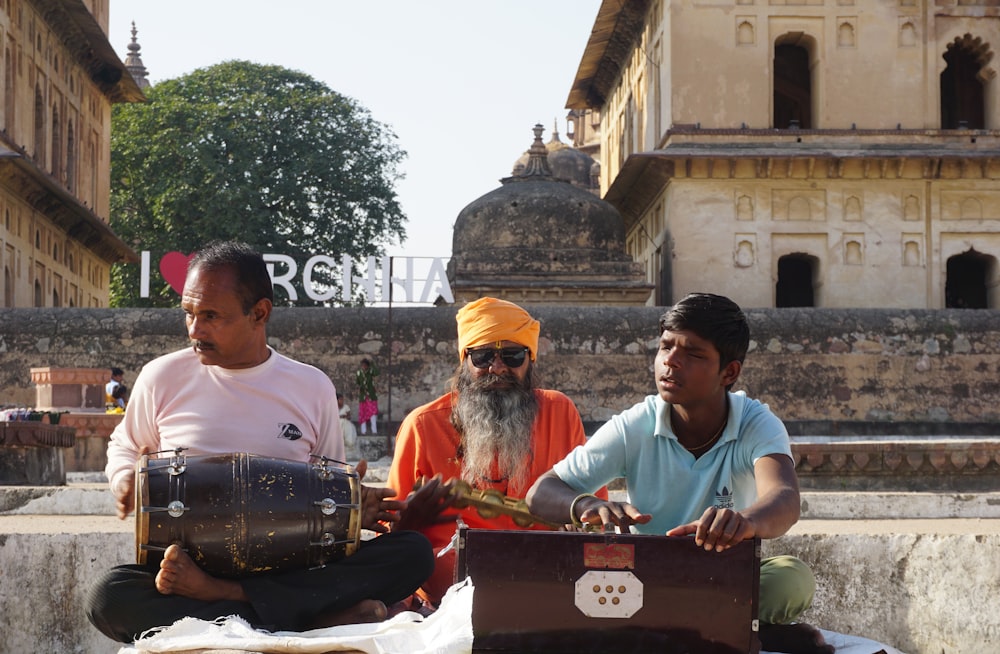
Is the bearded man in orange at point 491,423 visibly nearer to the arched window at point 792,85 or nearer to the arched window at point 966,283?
the arched window at point 966,283

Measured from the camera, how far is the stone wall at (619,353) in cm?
1694

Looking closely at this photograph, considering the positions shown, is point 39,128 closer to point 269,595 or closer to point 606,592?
point 269,595

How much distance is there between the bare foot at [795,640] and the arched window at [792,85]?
23168 millimetres

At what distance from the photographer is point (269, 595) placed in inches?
137

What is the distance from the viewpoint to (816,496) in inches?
286

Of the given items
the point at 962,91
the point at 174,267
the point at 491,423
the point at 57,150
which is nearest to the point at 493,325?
the point at 491,423

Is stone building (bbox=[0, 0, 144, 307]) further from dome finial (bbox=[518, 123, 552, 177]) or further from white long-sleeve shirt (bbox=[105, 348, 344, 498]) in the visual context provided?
white long-sleeve shirt (bbox=[105, 348, 344, 498])

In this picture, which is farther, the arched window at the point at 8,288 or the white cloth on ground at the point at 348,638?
the arched window at the point at 8,288

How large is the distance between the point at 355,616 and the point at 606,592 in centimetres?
79

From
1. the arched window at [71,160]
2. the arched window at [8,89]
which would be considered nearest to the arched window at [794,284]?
the arched window at [8,89]

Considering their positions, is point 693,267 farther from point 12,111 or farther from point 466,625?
point 466,625

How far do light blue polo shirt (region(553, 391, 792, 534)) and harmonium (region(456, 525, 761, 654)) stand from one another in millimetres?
489

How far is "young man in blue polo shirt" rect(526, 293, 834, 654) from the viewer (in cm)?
345

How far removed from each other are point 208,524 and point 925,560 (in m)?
2.05
